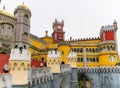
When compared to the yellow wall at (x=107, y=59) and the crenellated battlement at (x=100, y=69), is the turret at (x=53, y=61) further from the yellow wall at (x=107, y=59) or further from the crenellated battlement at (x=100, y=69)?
the yellow wall at (x=107, y=59)

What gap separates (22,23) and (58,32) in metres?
31.6

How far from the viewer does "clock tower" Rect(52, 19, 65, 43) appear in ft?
256

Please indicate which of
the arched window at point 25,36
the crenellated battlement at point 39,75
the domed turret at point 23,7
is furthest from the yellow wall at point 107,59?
the crenellated battlement at point 39,75

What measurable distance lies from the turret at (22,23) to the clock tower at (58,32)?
85.8 ft

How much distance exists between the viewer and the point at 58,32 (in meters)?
79.9

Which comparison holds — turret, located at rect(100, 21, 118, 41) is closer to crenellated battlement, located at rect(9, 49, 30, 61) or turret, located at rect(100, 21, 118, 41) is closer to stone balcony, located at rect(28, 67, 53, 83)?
stone balcony, located at rect(28, 67, 53, 83)

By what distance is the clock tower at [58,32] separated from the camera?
3068 inches

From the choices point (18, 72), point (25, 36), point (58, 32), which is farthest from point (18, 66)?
point (58, 32)

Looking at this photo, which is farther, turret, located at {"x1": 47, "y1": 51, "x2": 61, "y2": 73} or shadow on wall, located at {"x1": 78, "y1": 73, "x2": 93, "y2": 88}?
shadow on wall, located at {"x1": 78, "y1": 73, "x2": 93, "y2": 88}

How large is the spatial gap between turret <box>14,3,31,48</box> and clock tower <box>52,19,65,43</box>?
26.1 m

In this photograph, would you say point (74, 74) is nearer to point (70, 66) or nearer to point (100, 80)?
point (70, 66)

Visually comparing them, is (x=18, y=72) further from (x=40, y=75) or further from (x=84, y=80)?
(x=84, y=80)

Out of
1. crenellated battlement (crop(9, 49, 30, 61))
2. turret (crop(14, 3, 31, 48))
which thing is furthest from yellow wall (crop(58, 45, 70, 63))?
crenellated battlement (crop(9, 49, 30, 61))

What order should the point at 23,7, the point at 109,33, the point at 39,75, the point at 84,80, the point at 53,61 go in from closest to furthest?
the point at 39,75
the point at 53,61
the point at 23,7
the point at 84,80
the point at 109,33
